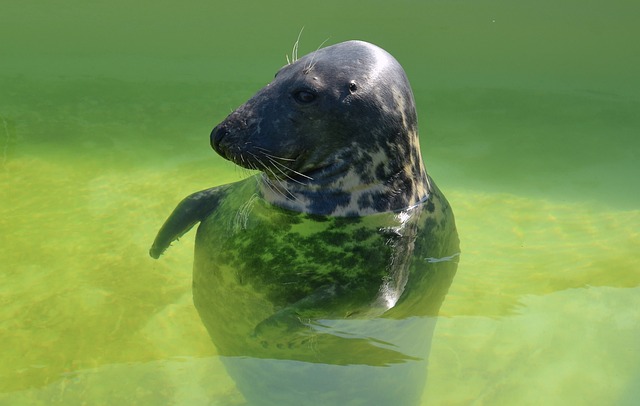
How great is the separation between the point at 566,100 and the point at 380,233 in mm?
4295

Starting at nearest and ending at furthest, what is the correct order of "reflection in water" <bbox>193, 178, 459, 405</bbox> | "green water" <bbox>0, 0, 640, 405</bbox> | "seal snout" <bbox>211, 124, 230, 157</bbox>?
1. "seal snout" <bbox>211, 124, 230, 157</bbox>
2. "reflection in water" <bbox>193, 178, 459, 405</bbox>
3. "green water" <bbox>0, 0, 640, 405</bbox>

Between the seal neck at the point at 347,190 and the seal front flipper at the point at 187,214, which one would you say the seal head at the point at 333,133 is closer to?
the seal neck at the point at 347,190

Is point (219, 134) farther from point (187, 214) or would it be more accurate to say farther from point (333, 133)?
point (187, 214)

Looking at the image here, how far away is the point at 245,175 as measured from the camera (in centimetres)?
514

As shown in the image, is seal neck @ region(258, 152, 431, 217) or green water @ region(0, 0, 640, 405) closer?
seal neck @ region(258, 152, 431, 217)

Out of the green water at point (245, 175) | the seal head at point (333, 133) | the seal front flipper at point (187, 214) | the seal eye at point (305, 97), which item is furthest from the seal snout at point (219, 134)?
the green water at point (245, 175)

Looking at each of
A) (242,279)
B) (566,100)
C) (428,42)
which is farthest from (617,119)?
(242,279)

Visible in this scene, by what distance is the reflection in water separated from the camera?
3.51m

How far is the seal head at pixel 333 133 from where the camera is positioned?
3.41 metres

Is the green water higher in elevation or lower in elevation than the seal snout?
lower

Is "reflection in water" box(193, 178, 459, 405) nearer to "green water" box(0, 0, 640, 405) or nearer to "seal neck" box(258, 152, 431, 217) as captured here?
"seal neck" box(258, 152, 431, 217)

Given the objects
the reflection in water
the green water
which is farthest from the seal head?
the green water

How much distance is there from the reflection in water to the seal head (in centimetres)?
12

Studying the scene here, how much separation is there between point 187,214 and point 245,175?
47.1 inches
